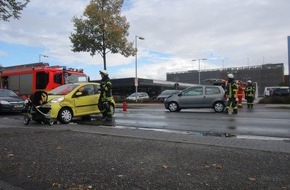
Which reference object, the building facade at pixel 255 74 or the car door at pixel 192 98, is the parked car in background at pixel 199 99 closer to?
the car door at pixel 192 98

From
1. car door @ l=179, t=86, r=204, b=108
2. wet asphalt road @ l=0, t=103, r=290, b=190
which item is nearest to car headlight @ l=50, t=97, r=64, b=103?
wet asphalt road @ l=0, t=103, r=290, b=190

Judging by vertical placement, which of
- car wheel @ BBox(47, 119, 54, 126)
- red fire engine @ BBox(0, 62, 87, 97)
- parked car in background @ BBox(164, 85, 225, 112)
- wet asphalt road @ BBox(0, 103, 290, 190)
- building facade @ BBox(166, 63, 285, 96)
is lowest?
wet asphalt road @ BBox(0, 103, 290, 190)

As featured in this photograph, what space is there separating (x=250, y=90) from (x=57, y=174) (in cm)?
1958

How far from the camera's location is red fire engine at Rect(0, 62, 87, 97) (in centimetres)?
2150

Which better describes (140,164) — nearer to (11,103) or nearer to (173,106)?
(173,106)

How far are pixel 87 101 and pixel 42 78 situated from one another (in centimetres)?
764

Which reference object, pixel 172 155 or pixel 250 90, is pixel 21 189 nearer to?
pixel 172 155

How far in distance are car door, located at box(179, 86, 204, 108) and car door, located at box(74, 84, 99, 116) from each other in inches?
253

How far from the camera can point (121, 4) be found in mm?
31781

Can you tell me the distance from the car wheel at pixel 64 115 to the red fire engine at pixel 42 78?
24.4 ft

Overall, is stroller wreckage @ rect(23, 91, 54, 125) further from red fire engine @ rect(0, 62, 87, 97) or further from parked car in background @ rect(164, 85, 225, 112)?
parked car in background @ rect(164, 85, 225, 112)

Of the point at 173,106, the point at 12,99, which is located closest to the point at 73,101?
the point at 12,99

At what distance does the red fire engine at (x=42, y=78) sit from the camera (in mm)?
21500

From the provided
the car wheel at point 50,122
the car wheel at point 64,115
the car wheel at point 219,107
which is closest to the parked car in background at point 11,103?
the car wheel at point 64,115
